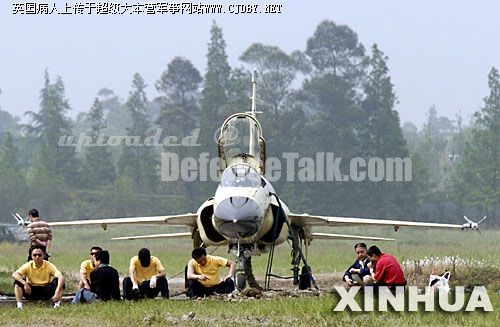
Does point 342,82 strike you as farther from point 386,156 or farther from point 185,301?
point 185,301

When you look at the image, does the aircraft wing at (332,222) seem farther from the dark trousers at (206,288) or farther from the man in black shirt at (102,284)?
the man in black shirt at (102,284)

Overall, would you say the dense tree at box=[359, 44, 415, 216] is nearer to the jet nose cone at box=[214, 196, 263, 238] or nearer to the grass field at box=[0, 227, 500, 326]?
the grass field at box=[0, 227, 500, 326]

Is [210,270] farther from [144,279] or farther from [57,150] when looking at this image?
[57,150]

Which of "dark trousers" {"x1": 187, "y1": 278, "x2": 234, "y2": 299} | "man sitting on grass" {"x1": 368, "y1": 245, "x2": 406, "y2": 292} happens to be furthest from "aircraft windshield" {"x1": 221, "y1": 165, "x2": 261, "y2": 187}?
"man sitting on grass" {"x1": 368, "y1": 245, "x2": 406, "y2": 292}

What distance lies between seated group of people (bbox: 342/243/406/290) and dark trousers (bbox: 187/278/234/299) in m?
1.97

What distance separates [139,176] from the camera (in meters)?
68.6

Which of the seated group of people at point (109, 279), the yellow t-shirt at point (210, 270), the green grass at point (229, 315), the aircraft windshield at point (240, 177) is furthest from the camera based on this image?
the aircraft windshield at point (240, 177)

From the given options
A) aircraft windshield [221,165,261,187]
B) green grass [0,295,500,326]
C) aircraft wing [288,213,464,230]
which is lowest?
green grass [0,295,500,326]

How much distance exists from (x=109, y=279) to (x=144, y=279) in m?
0.93

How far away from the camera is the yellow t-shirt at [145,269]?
57.6 feet

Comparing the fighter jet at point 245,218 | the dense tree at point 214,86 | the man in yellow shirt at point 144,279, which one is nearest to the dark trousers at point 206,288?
the man in yellow shirt at point 144,279

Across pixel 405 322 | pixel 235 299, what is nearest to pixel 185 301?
pixel 235 299

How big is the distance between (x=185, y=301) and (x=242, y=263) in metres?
3.34

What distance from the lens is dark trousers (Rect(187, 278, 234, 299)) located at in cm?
1778
